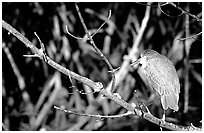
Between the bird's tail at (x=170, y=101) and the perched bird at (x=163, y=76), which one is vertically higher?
the perched bird at (x=163, y=76)

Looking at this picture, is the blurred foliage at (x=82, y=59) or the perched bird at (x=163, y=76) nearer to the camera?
the perched bird at (x=163, y=76)

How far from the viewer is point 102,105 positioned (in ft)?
7.80

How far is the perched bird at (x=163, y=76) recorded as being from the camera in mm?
1012

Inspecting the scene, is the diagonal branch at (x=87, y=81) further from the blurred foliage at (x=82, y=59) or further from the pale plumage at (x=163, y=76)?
the blurred foliage at (x=82, y=59)

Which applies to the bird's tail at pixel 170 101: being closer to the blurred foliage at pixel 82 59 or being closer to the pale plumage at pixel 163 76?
the pale plumage at pixel 163 76

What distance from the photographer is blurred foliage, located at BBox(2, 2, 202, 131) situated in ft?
→ 7.29

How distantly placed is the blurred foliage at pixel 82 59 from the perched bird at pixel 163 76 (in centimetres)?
108

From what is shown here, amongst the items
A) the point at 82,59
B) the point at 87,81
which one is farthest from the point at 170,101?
the point at 82,59

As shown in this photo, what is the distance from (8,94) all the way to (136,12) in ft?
3.07

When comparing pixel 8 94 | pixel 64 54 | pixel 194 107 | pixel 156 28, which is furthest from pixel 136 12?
pixel 8 94

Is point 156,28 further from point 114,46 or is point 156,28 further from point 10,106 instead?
point 10,106

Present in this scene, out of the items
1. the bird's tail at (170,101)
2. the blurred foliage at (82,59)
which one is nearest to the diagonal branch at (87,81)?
the bird's tail at (170,101)

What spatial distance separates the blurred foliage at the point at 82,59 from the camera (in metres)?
2.22

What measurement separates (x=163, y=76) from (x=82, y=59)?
1490mm
